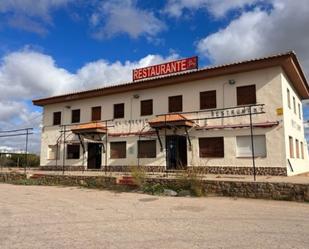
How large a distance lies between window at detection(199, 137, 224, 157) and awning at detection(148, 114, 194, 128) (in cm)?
133

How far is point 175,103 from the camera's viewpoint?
20344mm

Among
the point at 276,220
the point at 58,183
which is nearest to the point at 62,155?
the point at 58,183

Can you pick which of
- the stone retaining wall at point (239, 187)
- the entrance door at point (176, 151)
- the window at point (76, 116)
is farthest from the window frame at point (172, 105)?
the window at point (76, 116)

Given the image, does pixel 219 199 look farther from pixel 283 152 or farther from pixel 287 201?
pixel 283 152

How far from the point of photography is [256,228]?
7.30 meters

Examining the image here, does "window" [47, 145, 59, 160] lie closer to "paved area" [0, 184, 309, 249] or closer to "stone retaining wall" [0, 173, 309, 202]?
"stone retaining wall" [0, 173, 309, 202]

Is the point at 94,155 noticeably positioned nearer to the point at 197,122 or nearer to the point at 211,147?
the point at 197,122

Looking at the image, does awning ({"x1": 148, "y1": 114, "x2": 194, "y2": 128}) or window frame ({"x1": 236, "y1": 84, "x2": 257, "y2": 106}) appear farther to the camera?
awning ({"x1": 148, "y1": 114, "x2": 194, "y2": 128})

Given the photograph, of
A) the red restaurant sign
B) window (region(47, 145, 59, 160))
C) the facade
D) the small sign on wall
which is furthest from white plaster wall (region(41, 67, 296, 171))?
window (region(47, 145, 59, 160))

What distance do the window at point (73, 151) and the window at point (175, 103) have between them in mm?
8145

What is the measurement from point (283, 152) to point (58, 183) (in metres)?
12.1

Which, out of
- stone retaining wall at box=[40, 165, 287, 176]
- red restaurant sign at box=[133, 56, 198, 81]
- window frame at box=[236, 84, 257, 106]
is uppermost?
red restaurant sign at box=[133, 56, 198, 81]

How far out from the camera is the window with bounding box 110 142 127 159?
2212cm

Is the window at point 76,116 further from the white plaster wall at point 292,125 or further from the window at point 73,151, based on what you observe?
the white plaster wall at point 292,125
